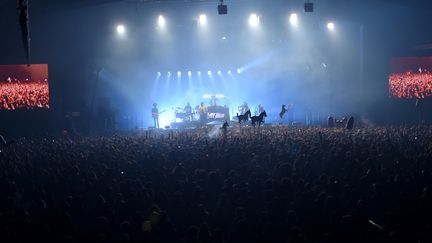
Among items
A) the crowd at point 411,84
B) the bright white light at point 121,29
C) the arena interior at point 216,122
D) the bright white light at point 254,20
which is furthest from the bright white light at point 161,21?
the crowd at point 411,84

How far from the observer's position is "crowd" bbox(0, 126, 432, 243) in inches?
212

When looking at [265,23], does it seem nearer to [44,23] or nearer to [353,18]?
[353,18]

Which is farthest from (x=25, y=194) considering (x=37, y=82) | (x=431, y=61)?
(x=431, y=61)

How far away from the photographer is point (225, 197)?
6316 mm

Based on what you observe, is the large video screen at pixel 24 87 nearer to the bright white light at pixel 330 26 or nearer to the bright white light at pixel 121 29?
the bright white light at pixel 121 29

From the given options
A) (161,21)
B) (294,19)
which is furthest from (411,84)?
(161,21)

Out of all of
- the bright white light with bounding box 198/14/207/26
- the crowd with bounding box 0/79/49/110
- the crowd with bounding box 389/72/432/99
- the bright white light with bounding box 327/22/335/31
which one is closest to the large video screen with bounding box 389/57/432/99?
the crowd with bounding box 389/72/432/99

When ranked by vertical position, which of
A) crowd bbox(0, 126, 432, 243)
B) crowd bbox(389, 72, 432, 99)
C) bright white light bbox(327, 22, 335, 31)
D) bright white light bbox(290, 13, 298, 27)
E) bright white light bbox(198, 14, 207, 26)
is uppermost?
bright white light bbox(198, 14, 207, 26)

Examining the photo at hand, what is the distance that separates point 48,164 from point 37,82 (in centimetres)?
1447

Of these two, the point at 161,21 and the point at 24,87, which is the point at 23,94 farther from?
the point at 161,21

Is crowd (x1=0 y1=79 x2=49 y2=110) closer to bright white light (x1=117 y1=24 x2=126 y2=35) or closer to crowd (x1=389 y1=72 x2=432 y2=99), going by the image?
bright white light (x1=117 y1=24 x2=126 y2=35)

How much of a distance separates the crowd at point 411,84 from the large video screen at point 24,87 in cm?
1780

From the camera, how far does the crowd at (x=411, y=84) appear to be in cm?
2389

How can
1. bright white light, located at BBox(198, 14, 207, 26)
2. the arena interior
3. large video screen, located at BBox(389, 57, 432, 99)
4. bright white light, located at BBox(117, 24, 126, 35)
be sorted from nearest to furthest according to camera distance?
the arena interior, large video screen, located at BBox(389, 57, 432, 99), bright white light, located at BBox(117, 24, 126, 35), bright white light, located at BBox(198, 14, 207, 26)
